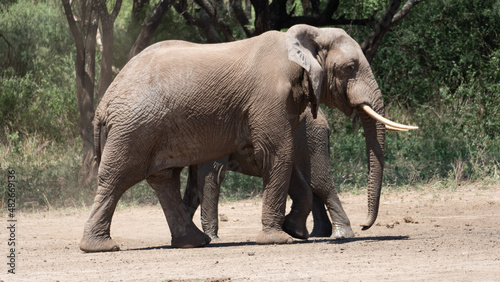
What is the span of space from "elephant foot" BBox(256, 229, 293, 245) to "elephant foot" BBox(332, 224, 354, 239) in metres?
0.82

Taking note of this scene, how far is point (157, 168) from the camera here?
7.90m

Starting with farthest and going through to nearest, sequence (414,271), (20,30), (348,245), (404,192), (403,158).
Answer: (20,30) < (403,158) < (404,192) < (348,245) < (414,271)

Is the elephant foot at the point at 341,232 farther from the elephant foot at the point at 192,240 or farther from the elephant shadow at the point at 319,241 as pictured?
the elephant foot at the point at 192,240

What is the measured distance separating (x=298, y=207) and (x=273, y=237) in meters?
0.71

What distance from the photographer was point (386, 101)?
1691 cm

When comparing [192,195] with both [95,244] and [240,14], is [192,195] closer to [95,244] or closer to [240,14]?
[95,244]

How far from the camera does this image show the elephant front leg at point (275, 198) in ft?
25.9

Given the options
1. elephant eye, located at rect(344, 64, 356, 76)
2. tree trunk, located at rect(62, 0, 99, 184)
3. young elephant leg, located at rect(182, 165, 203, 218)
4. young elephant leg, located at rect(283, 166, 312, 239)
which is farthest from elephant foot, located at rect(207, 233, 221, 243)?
tree trunk, located at rect(62, 0, 99, 184)

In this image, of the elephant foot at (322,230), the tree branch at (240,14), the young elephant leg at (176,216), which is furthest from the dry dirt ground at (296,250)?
the tree branch at (240,14)

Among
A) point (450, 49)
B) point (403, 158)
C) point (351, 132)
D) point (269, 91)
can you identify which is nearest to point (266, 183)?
point (269, 91)

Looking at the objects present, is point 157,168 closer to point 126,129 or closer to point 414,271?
point 126,129

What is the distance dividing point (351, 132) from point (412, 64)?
2.16m

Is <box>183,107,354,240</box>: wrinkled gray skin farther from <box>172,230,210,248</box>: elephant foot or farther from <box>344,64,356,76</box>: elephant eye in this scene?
<box>344,64,356,76</box>: elephant eye

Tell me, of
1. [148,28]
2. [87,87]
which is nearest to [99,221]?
[148,28]
